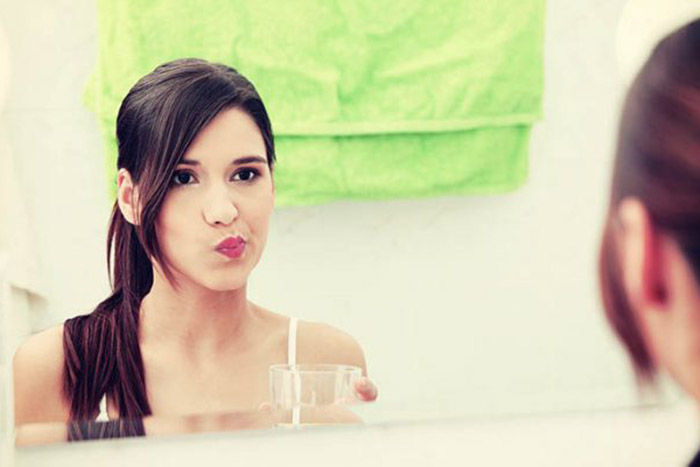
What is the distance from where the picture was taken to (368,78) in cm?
145

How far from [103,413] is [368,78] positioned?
0.55m

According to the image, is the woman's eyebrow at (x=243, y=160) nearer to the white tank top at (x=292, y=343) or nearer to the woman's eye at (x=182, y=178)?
the woman's eye at (x=182, y=178)

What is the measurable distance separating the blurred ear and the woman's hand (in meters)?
0.38

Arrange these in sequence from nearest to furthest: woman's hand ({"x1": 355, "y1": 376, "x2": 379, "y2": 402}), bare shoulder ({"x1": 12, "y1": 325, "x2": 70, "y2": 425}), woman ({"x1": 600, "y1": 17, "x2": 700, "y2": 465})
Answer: woman ({"x1": 600, "y1": 17, "x2": 700, "y2": 465})
bare shoulder ({"x1": 12, "y1": 325, "x2": 70, "y2": 425})
woman's hand ({"x1": 355, "y1": 376, "x2": 379, "y2": 402})

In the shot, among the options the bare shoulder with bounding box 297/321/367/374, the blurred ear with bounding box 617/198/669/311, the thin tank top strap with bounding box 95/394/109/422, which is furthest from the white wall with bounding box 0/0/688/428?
the blurred ear with bounding box 617/198/669/311

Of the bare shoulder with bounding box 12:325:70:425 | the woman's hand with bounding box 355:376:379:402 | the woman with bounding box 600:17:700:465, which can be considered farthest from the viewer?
the woman's hand with bounding box 355:376:379:402

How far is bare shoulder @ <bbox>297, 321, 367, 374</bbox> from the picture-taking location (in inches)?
56.5

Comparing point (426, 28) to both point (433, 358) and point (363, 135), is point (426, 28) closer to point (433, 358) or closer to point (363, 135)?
point (363, 135)

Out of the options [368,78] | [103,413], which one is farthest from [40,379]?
[368,78]

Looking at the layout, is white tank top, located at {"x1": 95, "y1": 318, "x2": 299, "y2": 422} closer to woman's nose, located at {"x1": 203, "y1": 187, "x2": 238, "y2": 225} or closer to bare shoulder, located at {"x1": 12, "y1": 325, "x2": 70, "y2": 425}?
woman's nose, located at {"x1": 203, "y1": 187, "x2": 238, "y2": 225}

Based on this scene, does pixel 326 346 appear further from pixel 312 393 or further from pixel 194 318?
pixel 194 318

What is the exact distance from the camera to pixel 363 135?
1.44 meters

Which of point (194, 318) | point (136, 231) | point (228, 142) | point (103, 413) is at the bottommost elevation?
point (103, 413)

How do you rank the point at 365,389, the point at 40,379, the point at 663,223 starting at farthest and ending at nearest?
1. the point at 365,389
2. the point at 40,379
3. the point at 663,223
